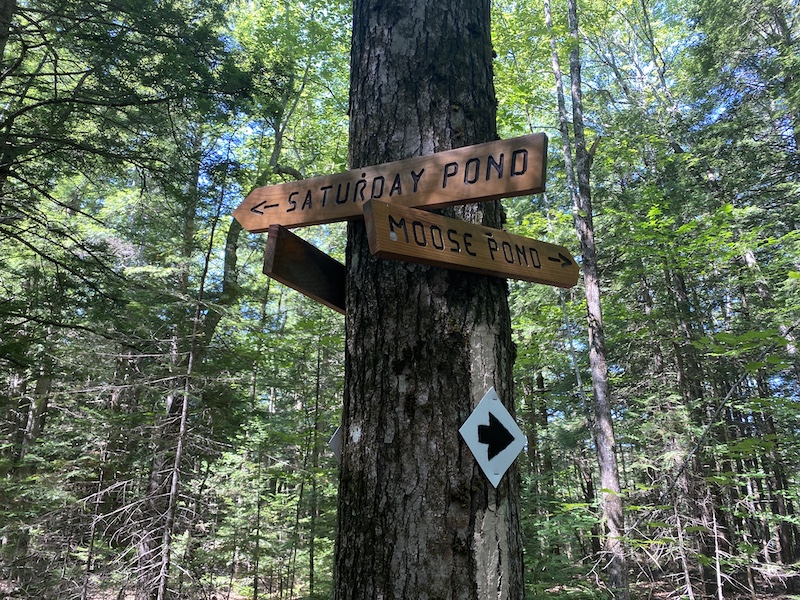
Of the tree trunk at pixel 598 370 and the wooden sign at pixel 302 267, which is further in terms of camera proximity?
the tree trunk at pixel 598 370

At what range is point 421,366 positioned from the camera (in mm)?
1445

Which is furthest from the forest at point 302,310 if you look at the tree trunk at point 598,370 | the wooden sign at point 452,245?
the wooden sign at point 452,245

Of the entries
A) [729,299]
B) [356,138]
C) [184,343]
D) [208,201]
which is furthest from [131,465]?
[729,299]

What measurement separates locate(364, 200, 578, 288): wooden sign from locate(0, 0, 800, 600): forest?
290 cm

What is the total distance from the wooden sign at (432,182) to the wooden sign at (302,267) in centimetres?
11

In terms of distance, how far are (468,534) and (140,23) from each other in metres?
6.41

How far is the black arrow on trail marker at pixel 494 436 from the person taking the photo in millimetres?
1413

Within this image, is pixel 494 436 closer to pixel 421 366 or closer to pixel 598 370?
pixel 421 366

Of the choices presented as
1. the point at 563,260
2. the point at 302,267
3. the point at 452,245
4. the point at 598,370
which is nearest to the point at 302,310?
the point at 598,370

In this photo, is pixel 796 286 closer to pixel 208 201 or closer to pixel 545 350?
pixel 545 350

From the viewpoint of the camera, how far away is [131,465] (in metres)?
7.73

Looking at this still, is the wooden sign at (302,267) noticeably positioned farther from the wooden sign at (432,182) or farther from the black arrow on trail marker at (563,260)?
the black arrow on trail marker at (563,260)

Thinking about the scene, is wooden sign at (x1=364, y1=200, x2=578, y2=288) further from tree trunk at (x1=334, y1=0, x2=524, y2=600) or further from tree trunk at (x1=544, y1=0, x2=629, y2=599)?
tree trunk at (x1=544, y1=0, x2=629, y2=599)

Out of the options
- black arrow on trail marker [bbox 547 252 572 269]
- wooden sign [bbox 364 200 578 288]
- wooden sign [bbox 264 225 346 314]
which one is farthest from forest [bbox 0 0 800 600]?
wooden sign [bbox 264 225 346 314]
